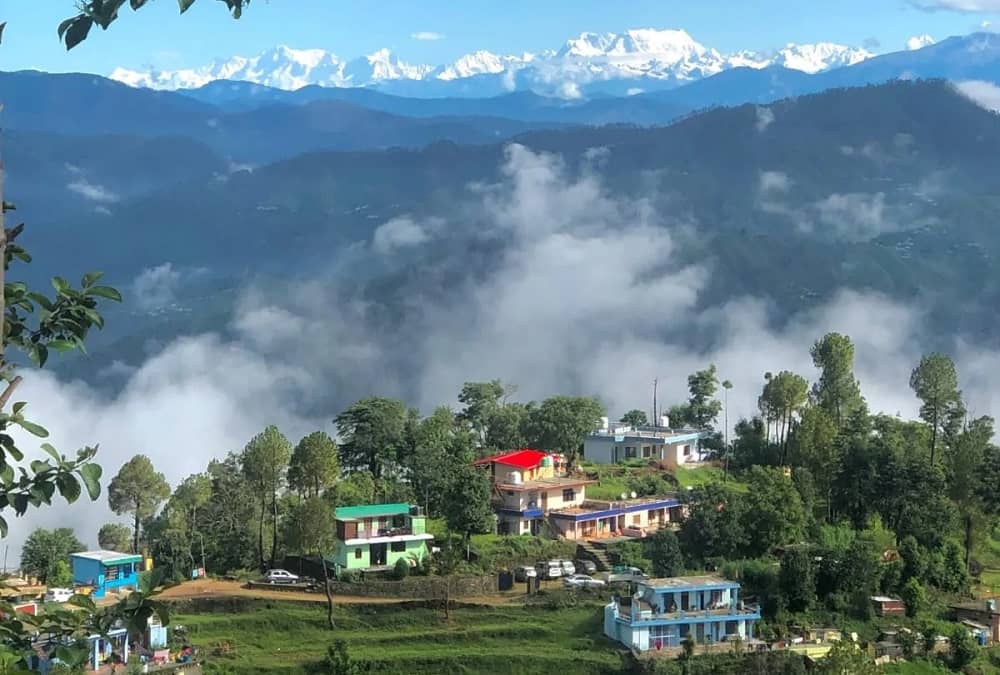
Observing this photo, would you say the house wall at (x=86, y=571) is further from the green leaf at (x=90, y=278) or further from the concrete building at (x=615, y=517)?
the green leaf at (x=90, y=278)

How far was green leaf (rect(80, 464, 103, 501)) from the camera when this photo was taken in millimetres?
3242

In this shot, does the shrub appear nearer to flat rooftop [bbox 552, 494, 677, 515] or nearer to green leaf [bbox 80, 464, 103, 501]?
flat rooftop [bbox 552, 494, 677, 515]

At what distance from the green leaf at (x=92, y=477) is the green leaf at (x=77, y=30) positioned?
1070mm

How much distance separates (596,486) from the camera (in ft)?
98.6

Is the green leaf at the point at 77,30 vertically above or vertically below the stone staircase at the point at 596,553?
above

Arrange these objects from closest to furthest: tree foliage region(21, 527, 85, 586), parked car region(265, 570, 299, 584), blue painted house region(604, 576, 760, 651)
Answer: blue painted house region(604, 576, 760, 651) → parked car region(265, 570, 299, 584) → tree foliage region(21, 527, 85, 586)

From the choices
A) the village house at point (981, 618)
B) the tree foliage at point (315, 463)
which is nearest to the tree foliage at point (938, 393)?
the village house at point (981, 618)

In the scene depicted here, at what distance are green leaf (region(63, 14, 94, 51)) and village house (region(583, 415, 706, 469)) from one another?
30159 millimetres

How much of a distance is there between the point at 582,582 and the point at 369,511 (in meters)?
4.58

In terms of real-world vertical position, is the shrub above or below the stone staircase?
below

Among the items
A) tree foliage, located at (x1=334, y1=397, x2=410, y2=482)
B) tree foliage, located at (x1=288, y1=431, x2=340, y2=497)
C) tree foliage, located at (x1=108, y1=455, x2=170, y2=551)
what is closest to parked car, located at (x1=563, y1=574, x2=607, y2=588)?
tree foliage, located at (x1=288, y1=431, x2=340, y2=497)

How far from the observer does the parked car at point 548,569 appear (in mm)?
25250

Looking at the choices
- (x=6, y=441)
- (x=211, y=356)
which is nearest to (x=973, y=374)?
(x=211, y=356)

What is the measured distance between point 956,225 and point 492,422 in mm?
93516
